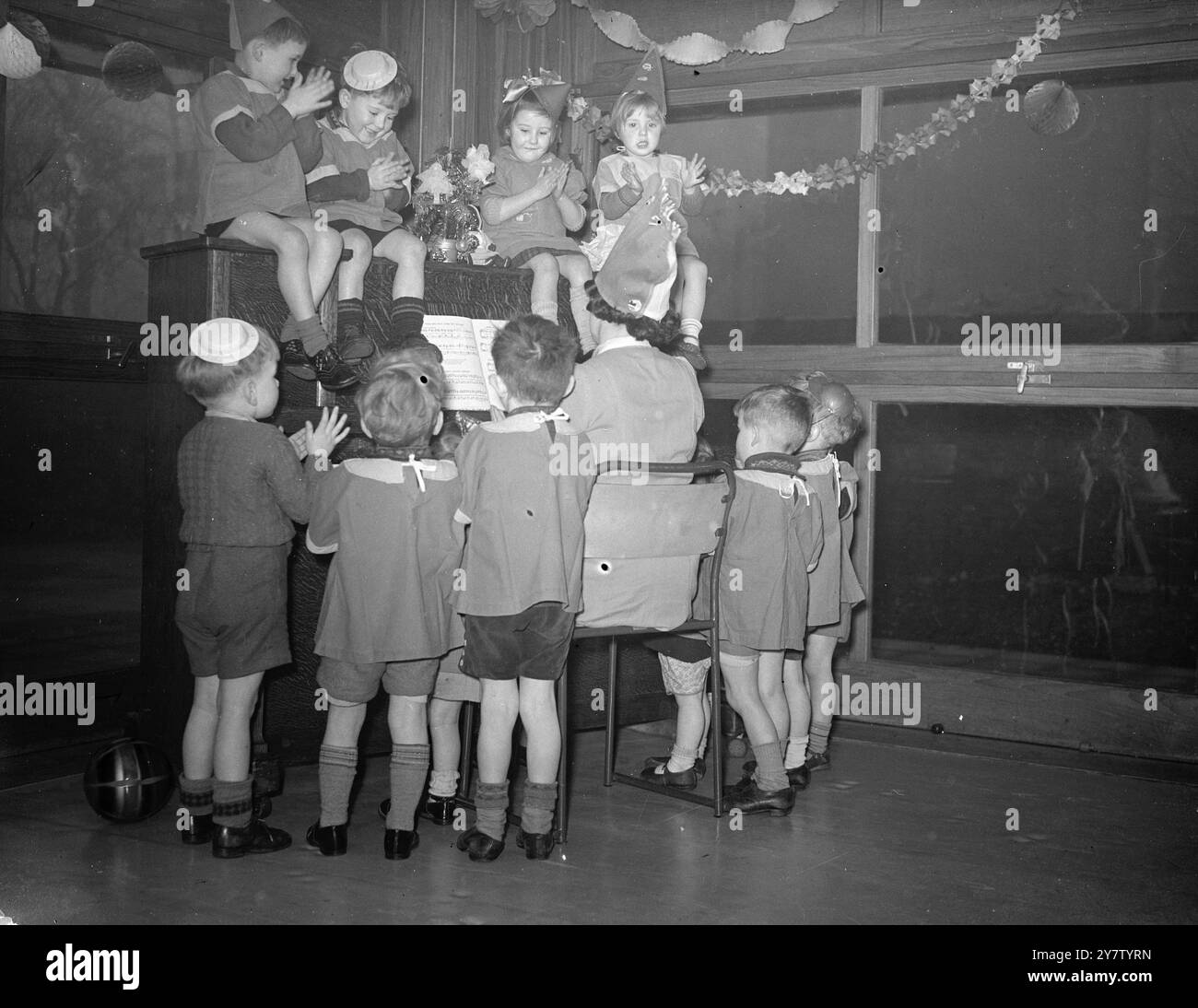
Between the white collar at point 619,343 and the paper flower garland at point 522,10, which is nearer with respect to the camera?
the white collar at point 619,343

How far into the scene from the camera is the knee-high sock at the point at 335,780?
290 cm

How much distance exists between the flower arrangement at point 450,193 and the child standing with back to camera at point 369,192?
9.0 inches

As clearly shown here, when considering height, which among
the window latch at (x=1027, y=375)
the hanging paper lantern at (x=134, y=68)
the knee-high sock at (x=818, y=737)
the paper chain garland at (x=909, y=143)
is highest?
the hanging paper lantern at (x=134, y=68)

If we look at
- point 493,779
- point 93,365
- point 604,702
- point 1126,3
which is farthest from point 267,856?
point 1126,3

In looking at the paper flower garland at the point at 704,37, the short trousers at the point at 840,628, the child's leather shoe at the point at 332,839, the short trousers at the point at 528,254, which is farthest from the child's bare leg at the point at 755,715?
the paper flower garland at the point at 704,37

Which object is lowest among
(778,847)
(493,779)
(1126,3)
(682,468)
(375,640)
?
(778,847)

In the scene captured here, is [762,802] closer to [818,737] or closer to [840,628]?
[818,737]

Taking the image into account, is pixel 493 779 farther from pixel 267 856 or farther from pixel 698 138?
pixel 698 138

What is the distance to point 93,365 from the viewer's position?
4.25 meters

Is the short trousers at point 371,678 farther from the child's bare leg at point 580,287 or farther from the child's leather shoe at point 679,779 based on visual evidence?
the child's bare leg at point 580,287

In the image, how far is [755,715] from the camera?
3.30 metres

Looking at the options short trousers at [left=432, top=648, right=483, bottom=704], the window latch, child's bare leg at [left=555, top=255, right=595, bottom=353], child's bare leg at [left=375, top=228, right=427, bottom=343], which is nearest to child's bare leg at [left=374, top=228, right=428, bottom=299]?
child's bare leg at [left=375, top=228, right=427, bottom=343]

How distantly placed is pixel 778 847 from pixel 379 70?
2.33 metres

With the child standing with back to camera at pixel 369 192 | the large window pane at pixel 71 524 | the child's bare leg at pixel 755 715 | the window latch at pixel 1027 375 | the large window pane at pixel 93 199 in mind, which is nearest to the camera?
the child's bare leg at pixel 755 715
